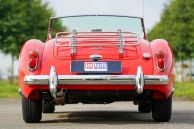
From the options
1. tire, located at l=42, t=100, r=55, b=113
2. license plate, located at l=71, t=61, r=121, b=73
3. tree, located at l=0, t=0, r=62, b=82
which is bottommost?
tire, located at l=42, t=100, r=55, b=113

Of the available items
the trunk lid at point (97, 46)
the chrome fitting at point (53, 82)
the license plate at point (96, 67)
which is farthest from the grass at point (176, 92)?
the chrome fitting at point (53, 82)

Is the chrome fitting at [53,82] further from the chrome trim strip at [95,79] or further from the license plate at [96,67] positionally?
the license plate at [96,67]

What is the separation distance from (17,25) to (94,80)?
30.3 m

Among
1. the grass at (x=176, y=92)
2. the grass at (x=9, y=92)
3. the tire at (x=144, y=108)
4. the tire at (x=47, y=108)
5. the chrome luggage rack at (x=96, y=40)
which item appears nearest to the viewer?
the chrome luggage rack at (x=96, y=40)

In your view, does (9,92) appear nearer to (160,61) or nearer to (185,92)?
(185,92)

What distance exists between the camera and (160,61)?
8.80 metres

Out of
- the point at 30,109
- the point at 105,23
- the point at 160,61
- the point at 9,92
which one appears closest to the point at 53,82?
the point at 30,109

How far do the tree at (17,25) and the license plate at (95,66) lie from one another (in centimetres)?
2912

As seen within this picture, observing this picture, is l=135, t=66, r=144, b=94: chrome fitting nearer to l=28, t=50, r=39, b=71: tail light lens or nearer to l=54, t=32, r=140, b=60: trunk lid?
l=54, t=32, r=140, b=60: trunk lid

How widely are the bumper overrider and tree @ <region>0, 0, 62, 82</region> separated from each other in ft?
95.8

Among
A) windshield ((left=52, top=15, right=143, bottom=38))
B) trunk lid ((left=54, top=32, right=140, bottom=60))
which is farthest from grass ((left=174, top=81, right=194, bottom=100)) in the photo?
trunk lid ((left=54, top=32, right=140, bottom=60))

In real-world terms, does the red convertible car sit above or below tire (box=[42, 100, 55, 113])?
above

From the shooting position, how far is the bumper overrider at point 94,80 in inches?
332

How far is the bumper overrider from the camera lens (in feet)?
27.7
